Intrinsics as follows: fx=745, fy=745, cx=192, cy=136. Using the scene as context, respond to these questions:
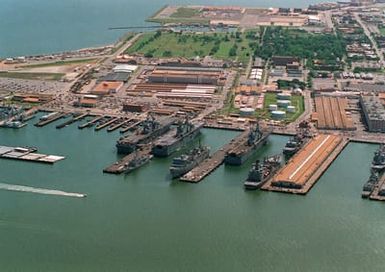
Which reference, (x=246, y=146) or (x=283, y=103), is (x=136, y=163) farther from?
(x=283, y=103)

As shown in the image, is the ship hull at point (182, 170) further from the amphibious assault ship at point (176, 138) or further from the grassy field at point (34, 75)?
the grassy field at point (34, 75)

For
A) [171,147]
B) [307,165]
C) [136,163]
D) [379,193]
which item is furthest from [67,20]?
[379,193]

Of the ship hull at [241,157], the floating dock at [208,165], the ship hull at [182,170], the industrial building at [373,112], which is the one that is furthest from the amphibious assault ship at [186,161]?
the industrial building at [373,112]

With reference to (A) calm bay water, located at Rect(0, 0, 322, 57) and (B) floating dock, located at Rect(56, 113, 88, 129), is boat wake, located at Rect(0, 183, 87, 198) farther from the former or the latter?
(A) calm bay water, located at Rect(0, 0, 322, 57)

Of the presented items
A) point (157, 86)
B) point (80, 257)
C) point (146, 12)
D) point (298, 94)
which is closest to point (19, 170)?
point (80, 257)

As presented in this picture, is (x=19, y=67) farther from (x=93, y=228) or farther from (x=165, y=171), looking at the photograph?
(x=93, y=228)
